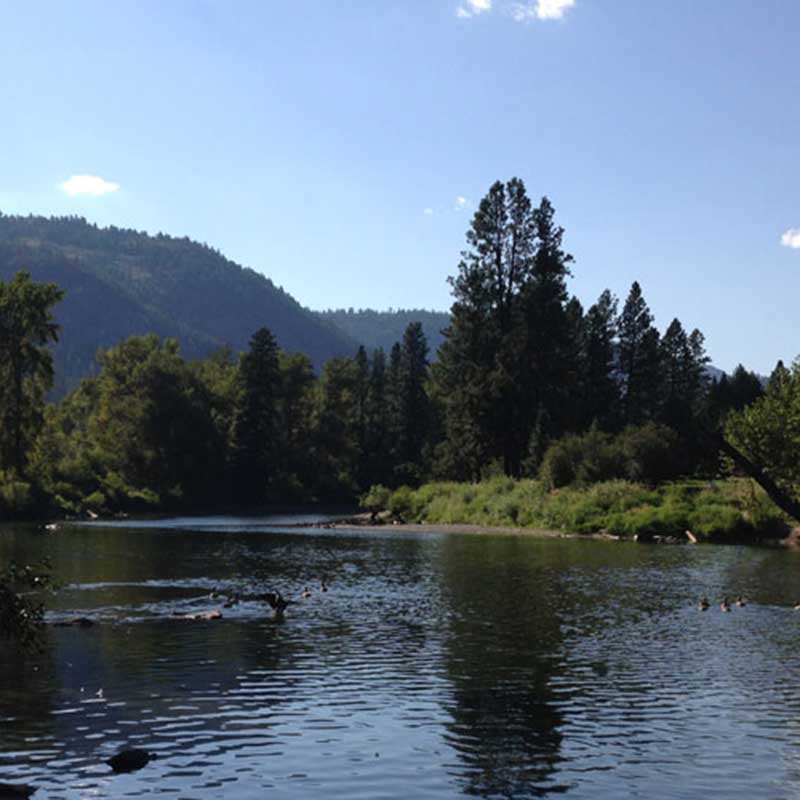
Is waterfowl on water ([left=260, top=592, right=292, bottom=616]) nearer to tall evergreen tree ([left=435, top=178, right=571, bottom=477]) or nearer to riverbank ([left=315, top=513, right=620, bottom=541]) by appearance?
riverbank ([left=315, top=513, right=620, bottom=541])

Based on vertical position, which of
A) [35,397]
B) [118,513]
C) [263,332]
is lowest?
[118,513]

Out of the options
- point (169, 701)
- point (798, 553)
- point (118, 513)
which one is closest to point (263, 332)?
point (118, 513)

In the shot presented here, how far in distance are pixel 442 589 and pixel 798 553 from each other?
27.7 m

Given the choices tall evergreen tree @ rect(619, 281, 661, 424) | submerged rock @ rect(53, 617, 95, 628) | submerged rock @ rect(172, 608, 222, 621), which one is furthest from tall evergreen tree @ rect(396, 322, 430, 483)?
submerged rock @ rect(53, 617, 95, 628)

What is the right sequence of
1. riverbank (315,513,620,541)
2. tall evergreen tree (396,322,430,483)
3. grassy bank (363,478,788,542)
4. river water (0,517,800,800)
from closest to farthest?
river water (0,517,800,800) → grassy bank (363,478,788,542) → riverbank (315,513,620,541) → tall evergreen tree (396,322,430,483)

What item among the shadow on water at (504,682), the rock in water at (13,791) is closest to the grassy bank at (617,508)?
the shadow on water at (504,682)

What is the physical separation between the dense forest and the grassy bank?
271 centimetres

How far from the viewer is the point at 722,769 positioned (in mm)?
18453

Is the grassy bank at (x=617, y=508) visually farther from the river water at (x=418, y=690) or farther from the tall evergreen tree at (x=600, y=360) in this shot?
Answer: the tall evergreen tree at (x=600, y=360)

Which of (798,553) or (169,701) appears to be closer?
(169,701)

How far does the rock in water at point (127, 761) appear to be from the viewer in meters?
17.5

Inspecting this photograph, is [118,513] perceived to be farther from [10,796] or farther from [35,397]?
[10,796]

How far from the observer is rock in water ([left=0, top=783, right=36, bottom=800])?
15.7 meters

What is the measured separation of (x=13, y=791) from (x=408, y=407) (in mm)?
146207
